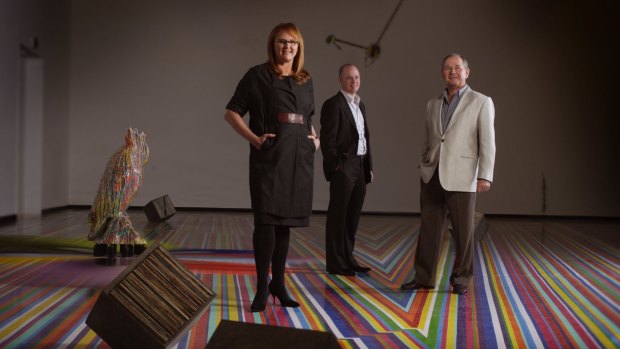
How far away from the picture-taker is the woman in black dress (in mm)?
2967

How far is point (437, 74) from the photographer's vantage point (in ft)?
31.0

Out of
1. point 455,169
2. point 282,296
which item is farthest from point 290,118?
point 455,169

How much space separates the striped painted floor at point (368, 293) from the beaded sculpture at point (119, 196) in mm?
195

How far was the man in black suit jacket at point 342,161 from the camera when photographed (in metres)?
4.18

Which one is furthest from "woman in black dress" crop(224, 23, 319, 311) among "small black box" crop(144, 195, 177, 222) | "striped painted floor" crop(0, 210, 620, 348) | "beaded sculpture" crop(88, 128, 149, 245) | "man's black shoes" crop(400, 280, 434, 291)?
"small black box" crop(144, 195, 177, 222)

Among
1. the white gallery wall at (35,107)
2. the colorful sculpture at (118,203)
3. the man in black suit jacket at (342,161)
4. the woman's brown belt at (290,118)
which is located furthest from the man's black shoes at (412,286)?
the white gallery wall at (35,107)

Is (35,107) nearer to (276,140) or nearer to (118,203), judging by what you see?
(118,203)

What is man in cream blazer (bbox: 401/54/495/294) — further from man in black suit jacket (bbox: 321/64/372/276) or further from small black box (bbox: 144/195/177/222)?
small black box (bbox: 144/195/177/222)

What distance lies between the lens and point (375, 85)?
372 inches

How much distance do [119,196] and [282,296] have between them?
1.77 metres

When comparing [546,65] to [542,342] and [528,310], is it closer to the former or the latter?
[528,310]

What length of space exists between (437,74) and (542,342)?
728cm

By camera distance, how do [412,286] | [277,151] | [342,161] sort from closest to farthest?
[277,151], [412,286], [342,161]

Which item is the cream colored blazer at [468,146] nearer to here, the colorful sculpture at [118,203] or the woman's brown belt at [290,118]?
the woman's brown belt at [290,118]
